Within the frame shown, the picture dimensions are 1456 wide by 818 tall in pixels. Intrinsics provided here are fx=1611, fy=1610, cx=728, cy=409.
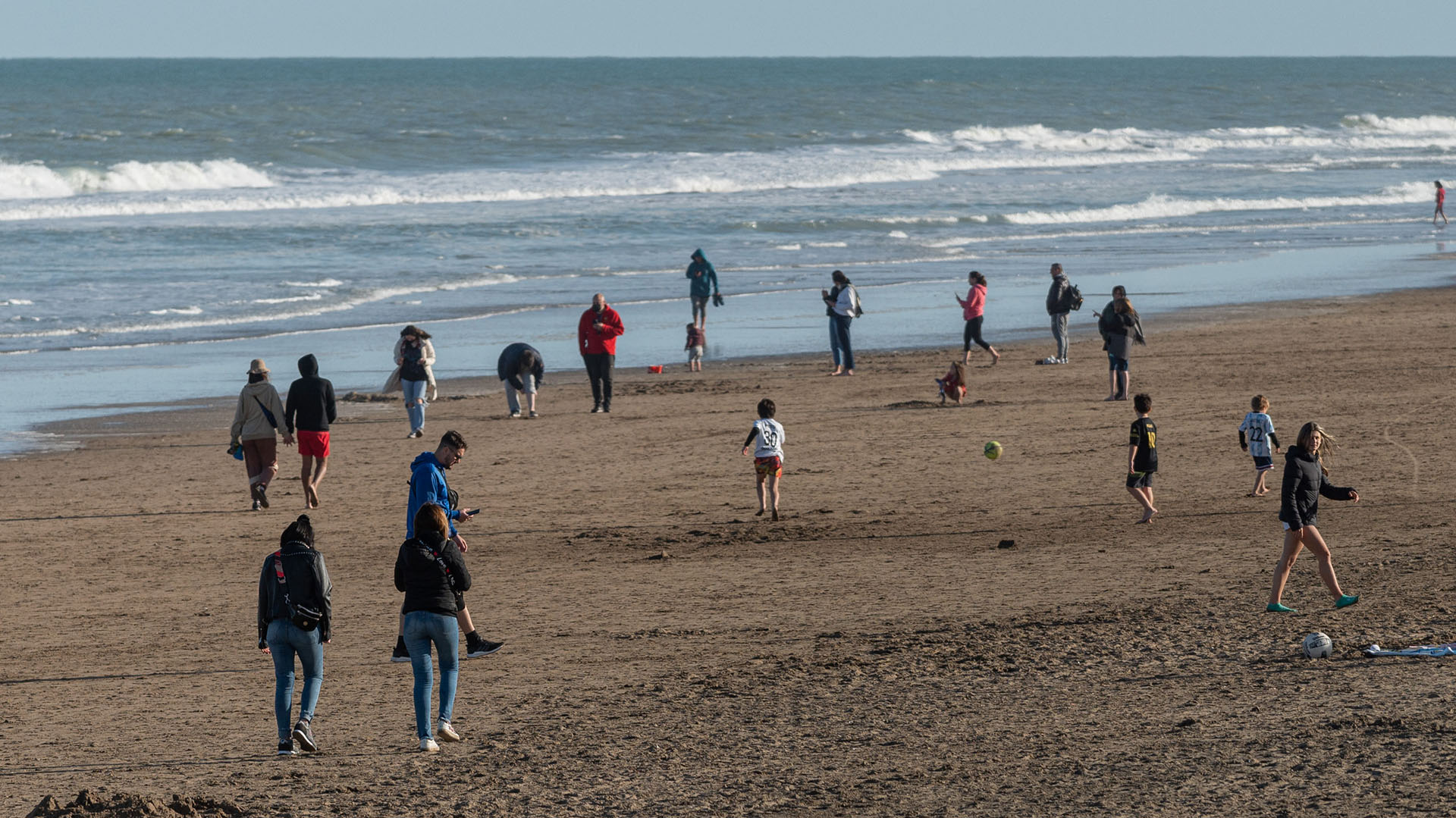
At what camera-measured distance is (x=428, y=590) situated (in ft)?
26.9

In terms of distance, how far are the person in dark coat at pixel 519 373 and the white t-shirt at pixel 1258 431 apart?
8.40 m

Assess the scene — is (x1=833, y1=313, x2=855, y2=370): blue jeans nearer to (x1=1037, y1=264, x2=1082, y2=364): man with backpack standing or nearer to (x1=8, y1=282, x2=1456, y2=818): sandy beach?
(x1=8, y1=282, x2=1456, y2=818): sandy beach

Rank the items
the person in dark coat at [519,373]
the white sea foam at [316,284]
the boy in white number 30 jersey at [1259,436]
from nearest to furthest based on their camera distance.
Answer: the boy in white number 30 jersey at [1259,436], the person in dark coat at [519,373], the white sea foam at [316,284]

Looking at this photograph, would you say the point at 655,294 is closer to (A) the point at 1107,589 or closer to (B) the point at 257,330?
(B) the point at 257,330

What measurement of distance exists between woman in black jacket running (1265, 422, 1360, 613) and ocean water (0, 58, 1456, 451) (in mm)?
13910

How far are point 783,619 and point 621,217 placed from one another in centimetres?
3494

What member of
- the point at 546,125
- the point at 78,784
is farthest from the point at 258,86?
the point at 78,784

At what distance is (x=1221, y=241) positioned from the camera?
3997 cm

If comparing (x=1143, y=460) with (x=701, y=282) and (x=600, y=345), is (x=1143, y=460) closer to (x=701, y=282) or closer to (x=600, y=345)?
(x=600, y=345)

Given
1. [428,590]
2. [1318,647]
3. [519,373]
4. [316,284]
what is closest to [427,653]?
[428,590]

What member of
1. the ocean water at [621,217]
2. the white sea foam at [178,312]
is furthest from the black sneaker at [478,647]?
the white sea foam at [178,312]

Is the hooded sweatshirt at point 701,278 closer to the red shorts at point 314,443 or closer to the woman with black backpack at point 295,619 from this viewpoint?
the red shorts at point 314,443

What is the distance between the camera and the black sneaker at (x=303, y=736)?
8344mm

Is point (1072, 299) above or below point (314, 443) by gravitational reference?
above
